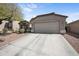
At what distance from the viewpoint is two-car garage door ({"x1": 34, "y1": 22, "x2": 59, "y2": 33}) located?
1998 cm

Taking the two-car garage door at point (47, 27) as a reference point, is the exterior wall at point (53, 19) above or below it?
above

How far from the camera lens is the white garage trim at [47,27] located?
65.5 ft

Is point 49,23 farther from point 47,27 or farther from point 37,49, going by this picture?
point 37,49

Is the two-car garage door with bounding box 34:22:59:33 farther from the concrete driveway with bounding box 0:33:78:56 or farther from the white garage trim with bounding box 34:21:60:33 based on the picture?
the concrete driveway with bounding box 0:33:78:56

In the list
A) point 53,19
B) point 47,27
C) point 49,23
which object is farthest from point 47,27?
point 53,19

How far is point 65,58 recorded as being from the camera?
6.15 meters

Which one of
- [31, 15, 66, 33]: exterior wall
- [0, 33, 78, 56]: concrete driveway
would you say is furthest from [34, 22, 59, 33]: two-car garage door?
[0, 33, 78, 56]: concrete driveway

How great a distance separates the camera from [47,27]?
2041 cm

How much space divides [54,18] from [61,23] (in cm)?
158

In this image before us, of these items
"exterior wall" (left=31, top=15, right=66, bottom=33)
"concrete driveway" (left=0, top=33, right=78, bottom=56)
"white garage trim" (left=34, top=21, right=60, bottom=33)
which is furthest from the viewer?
"white garage trim" (left=34, top=21, right=60, bottom=33)

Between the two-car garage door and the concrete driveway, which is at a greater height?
the two-car garage door

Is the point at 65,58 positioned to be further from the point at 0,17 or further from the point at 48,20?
the point at 48,20

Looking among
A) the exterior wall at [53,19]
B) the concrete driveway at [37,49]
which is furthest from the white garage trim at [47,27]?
the concrete driveway at [37,49]

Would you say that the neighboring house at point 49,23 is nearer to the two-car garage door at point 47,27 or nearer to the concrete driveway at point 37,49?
the two-car garage door at point 47,27
